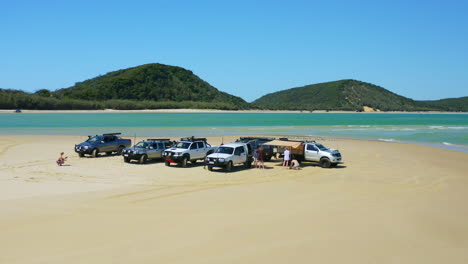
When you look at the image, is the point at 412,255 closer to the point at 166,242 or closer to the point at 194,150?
the point at 166,242

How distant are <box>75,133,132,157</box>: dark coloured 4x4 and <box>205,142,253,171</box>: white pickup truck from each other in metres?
10.6

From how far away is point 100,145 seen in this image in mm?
29625

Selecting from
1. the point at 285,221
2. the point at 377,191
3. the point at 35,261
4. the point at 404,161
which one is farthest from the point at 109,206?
the point at 404,161

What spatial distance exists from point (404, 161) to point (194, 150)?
53.3ft

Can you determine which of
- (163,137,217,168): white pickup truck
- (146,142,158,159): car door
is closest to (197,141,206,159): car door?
(163,137,217,168): white pickup truck

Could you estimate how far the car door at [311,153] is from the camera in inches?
1016

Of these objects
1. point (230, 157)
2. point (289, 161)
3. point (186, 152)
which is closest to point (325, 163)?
point (289, 161)

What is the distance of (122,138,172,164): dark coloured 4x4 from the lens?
25703 mm

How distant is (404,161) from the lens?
29.4 m

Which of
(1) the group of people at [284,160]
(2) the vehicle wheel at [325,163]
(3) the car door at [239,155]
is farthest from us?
(2) the vehicle wheel at [325,163]

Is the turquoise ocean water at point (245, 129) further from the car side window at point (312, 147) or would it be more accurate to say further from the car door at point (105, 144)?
the car door at point (105, 144)

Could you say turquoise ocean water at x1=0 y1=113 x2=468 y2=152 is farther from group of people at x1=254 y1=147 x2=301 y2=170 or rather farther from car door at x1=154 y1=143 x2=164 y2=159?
car door at x1=154 y1=143 x2=164 y2=159

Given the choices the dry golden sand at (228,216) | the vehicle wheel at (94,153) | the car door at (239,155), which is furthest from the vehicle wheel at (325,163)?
the vehicle wheel at (94,153)

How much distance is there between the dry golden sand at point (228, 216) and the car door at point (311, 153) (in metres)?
2.86
